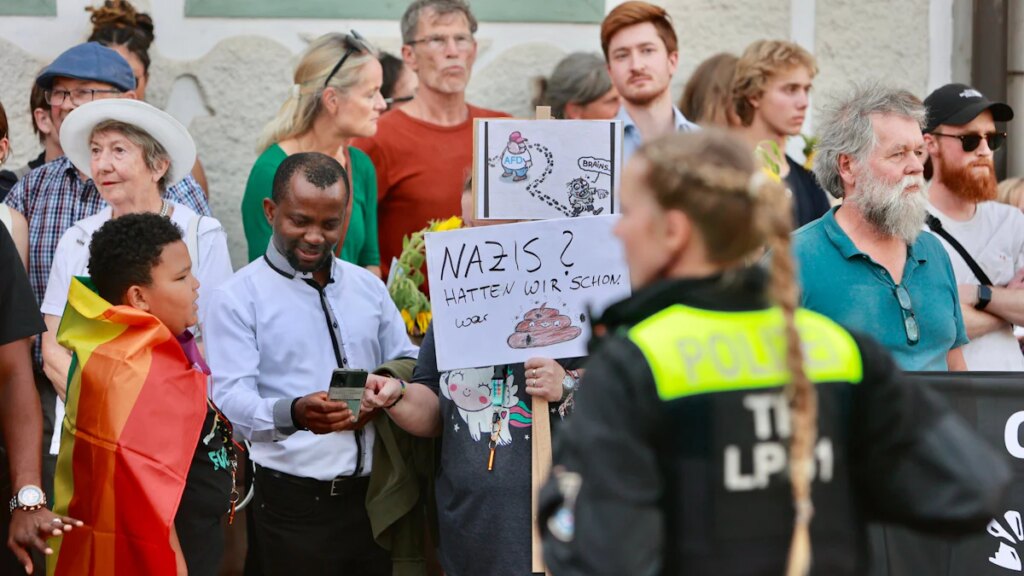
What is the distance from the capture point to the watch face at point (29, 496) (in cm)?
436

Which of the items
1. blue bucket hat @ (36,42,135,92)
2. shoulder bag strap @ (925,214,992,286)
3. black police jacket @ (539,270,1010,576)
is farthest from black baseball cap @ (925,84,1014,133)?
black police jacket @ (539,270,1010,576)

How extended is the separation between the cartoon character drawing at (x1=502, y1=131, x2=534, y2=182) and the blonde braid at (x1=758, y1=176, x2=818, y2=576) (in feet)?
7.87

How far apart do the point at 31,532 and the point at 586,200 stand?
7.10 ft

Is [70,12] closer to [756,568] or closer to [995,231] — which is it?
[995,231]

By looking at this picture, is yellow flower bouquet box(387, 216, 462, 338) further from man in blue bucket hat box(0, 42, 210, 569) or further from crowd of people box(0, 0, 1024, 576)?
man in blue bucket hat box(0, 42, 210, 569)

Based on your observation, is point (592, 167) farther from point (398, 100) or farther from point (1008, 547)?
point (398, 100)

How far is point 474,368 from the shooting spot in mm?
4793

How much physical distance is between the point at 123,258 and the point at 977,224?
3644 millimetres

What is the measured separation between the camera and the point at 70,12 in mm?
7109

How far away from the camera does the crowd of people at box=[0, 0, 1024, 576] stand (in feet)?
8.18

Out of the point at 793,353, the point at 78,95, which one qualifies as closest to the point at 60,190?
the point at 78,95

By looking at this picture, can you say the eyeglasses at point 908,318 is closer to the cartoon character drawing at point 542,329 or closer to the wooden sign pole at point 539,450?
the cartoon character drawing at point 542,329

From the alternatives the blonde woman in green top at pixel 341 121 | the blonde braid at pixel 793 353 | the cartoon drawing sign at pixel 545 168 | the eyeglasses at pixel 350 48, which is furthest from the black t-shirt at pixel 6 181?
the blonde braid at pixel 793 353

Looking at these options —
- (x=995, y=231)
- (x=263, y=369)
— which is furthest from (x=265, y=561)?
(x=995, y=231)
